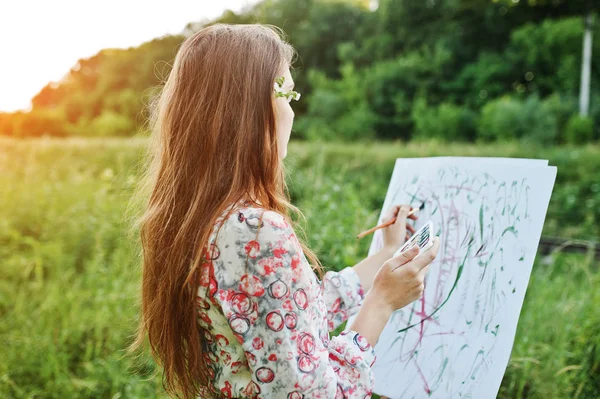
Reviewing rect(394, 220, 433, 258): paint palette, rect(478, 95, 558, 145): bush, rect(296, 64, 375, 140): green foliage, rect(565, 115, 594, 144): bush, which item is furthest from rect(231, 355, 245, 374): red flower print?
rect(296, 64, 375, 140): green foliage

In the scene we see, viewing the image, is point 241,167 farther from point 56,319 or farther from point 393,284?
point 56,319

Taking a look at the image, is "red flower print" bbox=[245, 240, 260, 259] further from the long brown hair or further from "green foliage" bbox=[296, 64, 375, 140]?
"green foliage" bbox=[296, 64, 375, 140]

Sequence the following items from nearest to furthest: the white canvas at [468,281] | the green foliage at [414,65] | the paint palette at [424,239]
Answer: the paint palette at [424,239]
the white canvas at [468,281]
the green foliage at [414,65]

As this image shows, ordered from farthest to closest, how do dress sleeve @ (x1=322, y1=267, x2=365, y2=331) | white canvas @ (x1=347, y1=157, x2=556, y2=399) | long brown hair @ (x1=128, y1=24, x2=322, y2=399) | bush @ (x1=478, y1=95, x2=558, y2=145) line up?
bush @ (x1=478, y1=95, x2=558, y2=145) < dress sleeve @ (x1=322, y1=267, x2=365, y2=331) < white canvas @ (x1=347, y1=157, x2=556, y2=399) < long brown hair @ (x1=128, y1=24, x2=322, y2=399)

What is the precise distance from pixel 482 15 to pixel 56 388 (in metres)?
19.1

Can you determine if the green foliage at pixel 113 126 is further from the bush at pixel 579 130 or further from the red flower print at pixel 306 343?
the red flower print at pixel 306 343

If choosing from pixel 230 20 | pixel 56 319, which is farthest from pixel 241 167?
pixel 230 20

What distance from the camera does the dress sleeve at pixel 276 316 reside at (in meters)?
0.98

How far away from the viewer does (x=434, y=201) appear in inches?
65.3

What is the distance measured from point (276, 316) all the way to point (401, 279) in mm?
325

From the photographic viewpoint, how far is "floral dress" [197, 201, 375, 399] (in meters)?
0.98

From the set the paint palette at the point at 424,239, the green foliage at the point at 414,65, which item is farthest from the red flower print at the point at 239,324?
the green foliage at the point at 414,65

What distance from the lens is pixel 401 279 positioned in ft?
3.84

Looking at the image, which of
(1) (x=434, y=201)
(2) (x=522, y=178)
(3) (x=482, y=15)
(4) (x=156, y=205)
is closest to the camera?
(4) (x=156, y=205)
